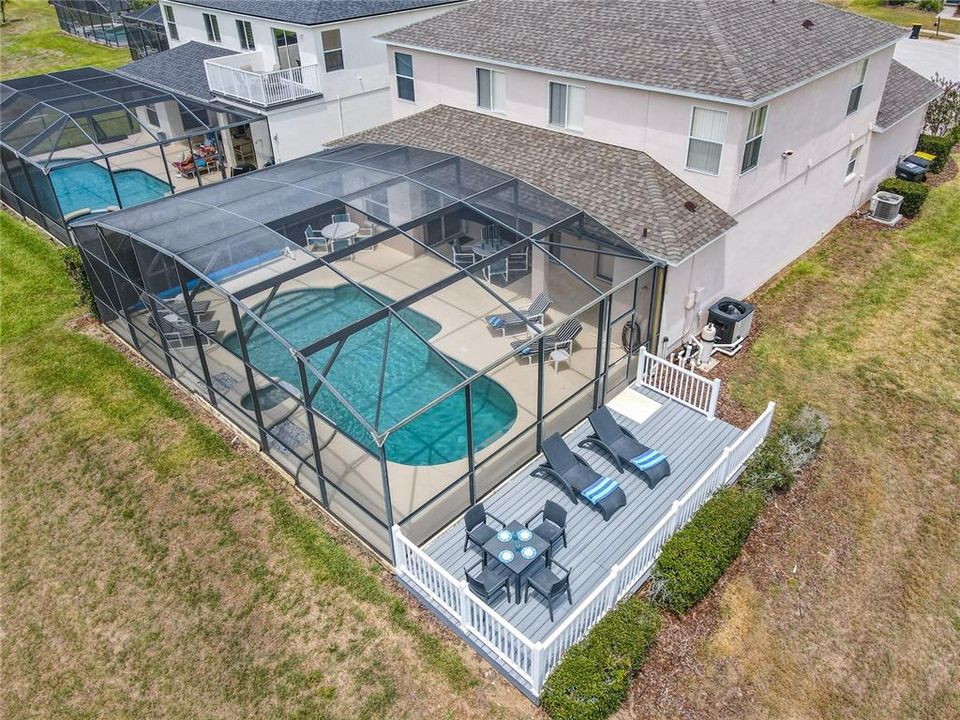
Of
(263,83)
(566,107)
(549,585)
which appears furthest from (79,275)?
(549,585)

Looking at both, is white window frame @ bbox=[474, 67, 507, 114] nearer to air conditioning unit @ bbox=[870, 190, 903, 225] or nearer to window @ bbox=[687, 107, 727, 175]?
window @ bbox=[687, 107, 727, 175]

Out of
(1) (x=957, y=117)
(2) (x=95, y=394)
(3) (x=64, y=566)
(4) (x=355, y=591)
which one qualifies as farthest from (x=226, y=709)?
(1) (x=957, y=117)

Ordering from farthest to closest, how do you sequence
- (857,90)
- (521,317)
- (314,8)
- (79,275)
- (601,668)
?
(314,8), (857,90), (79,275), (521,317), (601,668)

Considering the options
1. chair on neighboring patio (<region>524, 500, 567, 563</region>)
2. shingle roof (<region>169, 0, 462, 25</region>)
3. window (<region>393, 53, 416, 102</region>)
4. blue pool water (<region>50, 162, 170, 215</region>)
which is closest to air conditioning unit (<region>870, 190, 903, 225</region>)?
window (<region>393, 53, 416, 102</region>)

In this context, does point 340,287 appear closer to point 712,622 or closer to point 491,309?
point 491,309

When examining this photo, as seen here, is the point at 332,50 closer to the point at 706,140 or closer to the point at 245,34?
the point at 245,34

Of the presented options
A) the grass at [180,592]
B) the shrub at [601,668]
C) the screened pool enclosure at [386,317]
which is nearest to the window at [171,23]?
the screened pool enclosure at [386,317]
